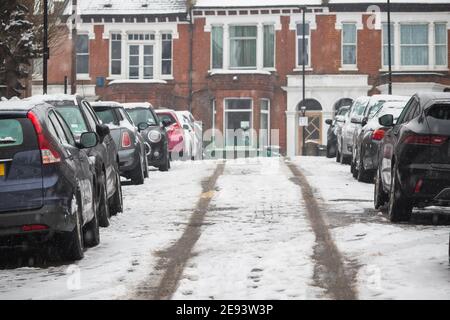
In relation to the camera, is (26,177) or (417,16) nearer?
(26,177)

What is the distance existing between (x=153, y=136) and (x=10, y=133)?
44.2 feet

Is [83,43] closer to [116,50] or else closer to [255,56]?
[116,50]

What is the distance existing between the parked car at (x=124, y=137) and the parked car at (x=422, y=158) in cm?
660

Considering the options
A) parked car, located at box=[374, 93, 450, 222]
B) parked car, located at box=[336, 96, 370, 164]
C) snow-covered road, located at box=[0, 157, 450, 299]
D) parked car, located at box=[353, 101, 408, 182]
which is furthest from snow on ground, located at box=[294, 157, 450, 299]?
parked car, located at box=[336, 96, 370, 164]

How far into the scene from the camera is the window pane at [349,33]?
48.6 meters

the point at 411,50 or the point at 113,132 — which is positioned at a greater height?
the point at 411,50

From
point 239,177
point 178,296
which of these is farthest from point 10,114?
point 239,177

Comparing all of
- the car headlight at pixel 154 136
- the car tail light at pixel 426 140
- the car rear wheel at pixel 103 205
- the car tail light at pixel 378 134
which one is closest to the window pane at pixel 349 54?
the car headlight at pixel 154 136

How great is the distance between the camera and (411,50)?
48094mm

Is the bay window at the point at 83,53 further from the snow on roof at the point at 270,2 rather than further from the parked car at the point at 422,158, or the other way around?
the parked car at the point at 422,158

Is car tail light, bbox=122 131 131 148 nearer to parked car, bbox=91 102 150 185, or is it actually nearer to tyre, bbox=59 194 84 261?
parked car, bbox=91 102 150 185

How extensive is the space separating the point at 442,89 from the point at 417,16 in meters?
3.73
